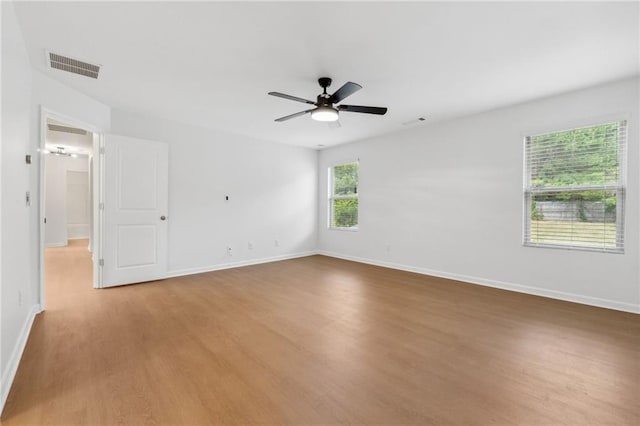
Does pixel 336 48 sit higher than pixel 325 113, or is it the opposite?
pixel 336 48

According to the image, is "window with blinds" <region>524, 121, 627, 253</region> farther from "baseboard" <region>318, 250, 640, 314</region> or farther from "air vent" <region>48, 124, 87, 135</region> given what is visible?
"air vent" <region>48, 124, 87, 135</region>

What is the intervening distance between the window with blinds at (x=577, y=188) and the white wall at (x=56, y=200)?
1084 centimetres

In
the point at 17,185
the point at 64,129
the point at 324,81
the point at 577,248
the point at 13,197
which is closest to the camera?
the point at 13,197

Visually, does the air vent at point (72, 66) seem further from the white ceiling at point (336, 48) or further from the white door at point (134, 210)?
the white door at point (134, 210)

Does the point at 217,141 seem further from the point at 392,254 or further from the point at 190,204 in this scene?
the point at 392,254

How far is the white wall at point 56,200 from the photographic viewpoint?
7730mm

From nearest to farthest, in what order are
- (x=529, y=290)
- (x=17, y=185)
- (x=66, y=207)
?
(x=17, y=185)
(x=529, y=290)
(x=66, y=207)

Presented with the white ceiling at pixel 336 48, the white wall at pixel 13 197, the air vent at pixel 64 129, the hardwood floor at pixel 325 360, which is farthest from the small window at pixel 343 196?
the air vent at pixel 64 129

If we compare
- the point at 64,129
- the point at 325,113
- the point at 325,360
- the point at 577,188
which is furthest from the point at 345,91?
the point at 64,129

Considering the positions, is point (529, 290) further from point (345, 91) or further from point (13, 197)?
point (13, 197)

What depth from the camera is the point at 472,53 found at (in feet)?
8.52

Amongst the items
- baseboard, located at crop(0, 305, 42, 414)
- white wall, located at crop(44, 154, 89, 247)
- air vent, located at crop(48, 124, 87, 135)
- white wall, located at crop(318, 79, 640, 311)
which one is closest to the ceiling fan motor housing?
white wall, located at crop(318, 79, 640, 311)

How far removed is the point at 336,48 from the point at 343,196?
13.7ft

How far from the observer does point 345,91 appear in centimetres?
277
